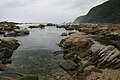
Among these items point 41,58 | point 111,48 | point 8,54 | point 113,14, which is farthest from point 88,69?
point 113,14

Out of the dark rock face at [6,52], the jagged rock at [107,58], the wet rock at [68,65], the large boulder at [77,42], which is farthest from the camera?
the large boulder at [77,42]

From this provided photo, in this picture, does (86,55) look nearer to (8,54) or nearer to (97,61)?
(97,61)

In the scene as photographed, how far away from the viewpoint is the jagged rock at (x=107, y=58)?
24.1 meters

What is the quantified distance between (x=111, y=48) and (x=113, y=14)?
572 ft

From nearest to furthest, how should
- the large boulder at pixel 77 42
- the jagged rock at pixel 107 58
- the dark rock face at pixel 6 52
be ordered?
the jagged rock at pixel 107 58 → the dark rock face at pixel 6 52 → the large boulder at pixel 77 42

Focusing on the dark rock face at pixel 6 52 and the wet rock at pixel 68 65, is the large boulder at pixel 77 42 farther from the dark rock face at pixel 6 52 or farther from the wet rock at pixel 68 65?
the wet rock at pixel 68 65

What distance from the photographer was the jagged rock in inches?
949

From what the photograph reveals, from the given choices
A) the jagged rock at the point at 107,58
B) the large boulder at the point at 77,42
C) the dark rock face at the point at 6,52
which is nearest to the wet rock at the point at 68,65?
the jagged rock at the point at 107,58

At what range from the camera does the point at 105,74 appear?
843 inches

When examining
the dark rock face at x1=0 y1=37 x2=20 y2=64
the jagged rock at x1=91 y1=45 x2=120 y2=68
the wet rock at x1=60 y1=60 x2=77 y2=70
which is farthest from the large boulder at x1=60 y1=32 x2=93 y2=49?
the wet rock at x1=60 y1=60 x2=77 y2=70

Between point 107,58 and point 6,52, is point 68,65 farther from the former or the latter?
point 6,52

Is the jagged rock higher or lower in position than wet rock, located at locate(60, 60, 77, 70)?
higher

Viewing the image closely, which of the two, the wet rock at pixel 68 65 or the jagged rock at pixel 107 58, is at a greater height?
the jagged rock at pixel 107 58

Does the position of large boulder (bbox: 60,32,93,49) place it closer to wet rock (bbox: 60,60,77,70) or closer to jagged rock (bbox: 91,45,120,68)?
jagged rock (bbox: 91,45,120,68)
